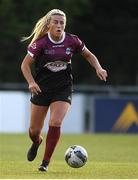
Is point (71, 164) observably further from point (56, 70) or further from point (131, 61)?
point (131, 61)

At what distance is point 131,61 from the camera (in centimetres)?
4503

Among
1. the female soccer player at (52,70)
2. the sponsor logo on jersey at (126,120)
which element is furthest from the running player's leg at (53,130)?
the sponsor logo on jersey at (126,120)

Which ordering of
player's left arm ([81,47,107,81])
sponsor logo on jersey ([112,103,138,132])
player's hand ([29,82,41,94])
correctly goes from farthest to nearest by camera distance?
sponsor logo on jersey ([112,103,138,132]), player's left arm ([81,47,107,81]), player's hand ([29,82,41,94])

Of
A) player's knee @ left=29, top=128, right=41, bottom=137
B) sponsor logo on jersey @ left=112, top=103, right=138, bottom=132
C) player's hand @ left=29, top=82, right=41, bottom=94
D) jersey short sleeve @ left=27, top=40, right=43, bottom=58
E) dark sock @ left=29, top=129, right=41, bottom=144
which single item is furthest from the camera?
sponsor logo on jersey @ left=112, top=103, right=138, bottom=132

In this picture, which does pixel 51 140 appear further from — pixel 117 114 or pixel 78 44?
pixel 117 114

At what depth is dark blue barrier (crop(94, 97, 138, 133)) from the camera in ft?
102

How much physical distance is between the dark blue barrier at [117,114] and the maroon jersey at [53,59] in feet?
63.6

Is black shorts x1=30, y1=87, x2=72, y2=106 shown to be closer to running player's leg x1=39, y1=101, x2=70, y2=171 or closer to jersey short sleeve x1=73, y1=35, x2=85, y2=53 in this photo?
running player's leg x1=39, y1=101, x2=70, y2=171

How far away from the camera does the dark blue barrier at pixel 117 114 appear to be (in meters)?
31.1

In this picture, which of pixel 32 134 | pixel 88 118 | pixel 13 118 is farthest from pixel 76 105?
Answer: pixel 32 134

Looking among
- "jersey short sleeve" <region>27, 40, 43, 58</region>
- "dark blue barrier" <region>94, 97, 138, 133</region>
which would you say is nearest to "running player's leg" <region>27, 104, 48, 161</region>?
"jersey short sleeve" <region>27, 40, 43, 58</region>

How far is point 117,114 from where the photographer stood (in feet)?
102

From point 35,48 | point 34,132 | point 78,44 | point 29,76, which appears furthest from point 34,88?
point 34,132

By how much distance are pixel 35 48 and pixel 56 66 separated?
40 cm
